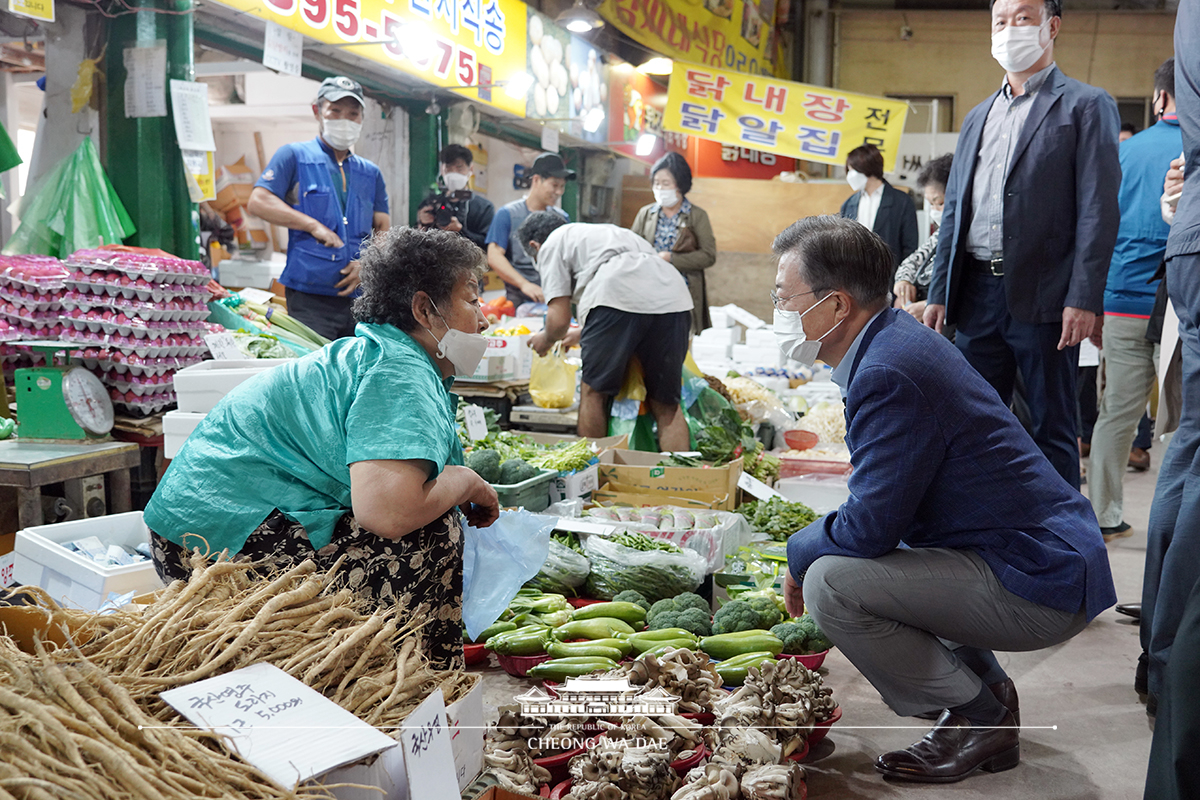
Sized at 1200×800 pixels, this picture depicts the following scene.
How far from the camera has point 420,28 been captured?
20.3ft

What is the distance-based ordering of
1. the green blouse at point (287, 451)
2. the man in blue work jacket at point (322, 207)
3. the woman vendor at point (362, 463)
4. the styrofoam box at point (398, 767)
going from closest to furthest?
1. the styrofoam box at point (398, 767)
2. the woman vendor at point (362, 463)
3. the green blouse at point (287, 451)
4. the man in blue work jacket at point (322, 207)

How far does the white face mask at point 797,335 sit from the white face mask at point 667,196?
4057 mm

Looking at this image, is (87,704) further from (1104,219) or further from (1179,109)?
(1104,219)

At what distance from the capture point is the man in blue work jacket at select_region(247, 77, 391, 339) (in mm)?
4699

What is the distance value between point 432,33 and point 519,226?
141 cm

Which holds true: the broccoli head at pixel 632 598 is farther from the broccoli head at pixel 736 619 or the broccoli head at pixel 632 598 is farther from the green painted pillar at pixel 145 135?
the green painted pillar at pixel 145 135

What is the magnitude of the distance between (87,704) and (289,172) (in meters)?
3.90

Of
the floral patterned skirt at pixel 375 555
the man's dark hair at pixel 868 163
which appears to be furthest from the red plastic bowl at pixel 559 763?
the man's dark hair at pixel 868 163

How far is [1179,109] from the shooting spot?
259 centimetres

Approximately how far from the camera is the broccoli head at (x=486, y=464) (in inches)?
152

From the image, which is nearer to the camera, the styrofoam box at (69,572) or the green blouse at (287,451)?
the green blouse at (287,451)

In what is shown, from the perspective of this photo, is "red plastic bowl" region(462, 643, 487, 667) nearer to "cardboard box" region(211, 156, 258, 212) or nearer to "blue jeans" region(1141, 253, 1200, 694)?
"blue jeans" region(1141, 253, 1200, 694)

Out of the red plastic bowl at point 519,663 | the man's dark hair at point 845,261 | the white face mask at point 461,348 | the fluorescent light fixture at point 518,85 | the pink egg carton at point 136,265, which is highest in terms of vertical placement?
the fluorescent light fixture at point 518,85

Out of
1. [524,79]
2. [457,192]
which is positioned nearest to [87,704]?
[457,192]
